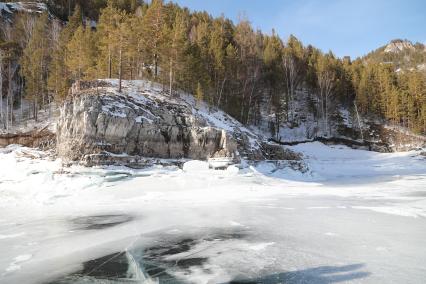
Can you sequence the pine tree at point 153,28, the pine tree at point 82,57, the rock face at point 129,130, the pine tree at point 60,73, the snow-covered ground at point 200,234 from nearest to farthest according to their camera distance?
the snow-covered ground at point 200,234 < the rock face at point 129,130 < the pine tree at point 153,28 < the pine tree at point 82,57 < the pine tree at point 60,73

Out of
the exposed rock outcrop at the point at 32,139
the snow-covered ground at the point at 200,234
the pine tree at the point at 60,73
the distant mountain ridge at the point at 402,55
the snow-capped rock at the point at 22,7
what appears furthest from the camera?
the distant mountain ridge at the point at 402,55

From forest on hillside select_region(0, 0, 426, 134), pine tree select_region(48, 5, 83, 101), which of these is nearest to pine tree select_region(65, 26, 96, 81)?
forest on hillside select_region(0, 0, 426, 134)

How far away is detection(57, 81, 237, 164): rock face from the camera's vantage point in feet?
68.9

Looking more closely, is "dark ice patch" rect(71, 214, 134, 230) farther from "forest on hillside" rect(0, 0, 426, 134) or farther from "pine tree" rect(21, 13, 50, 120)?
"pine tree" rect(21, 13, 50, 120)

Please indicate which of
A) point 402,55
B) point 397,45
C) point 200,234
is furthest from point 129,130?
point 397,45

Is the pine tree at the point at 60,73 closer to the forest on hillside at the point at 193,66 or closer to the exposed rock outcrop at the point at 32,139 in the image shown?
the forest on hillside at the point at 193,66

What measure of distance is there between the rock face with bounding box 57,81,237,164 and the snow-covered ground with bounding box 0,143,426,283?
3092 millimetres

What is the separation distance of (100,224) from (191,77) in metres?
28.2

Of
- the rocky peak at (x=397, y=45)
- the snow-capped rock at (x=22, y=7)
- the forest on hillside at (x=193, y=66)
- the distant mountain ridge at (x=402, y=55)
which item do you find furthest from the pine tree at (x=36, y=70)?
the rocky peak at (x=397, y=45)

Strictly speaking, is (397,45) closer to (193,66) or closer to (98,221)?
(193,66)

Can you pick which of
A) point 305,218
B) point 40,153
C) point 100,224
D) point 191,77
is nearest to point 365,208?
point 305,218

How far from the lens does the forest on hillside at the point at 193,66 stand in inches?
1298

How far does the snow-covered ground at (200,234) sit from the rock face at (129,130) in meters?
3.09

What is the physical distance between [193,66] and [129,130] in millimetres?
16876
